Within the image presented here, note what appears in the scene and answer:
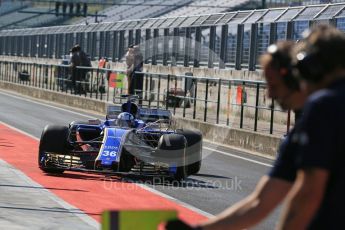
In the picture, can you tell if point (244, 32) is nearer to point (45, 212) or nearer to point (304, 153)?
point (45, 212)

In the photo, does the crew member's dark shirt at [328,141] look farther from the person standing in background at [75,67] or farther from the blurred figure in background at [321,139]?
the person standing in background at [75,67]

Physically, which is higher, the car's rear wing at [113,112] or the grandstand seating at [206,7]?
the grandstand seating at [206,7]

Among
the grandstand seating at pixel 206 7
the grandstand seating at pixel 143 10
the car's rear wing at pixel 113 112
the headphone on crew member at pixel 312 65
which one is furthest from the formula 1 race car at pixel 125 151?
the grandstand seating at pixel 143 10

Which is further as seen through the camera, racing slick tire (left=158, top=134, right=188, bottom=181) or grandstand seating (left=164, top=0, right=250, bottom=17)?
grandstand seating (left=164, top=0, right=250, bottom=17)

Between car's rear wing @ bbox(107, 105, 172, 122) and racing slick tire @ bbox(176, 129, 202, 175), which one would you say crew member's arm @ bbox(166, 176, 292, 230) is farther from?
car's rear wing @ bbox(107, 105, 172, 122)

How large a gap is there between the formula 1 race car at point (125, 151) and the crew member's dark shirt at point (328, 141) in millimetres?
10074

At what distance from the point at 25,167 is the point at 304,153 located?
1175 centimetres

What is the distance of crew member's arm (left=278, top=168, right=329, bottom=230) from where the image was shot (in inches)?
162

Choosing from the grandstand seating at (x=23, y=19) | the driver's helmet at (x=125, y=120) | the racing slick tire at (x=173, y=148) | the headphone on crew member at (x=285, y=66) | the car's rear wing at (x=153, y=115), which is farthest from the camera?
the grandstand seating at (x=23, y=19)

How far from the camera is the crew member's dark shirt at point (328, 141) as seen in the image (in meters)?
4.07

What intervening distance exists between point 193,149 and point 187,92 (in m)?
13.8

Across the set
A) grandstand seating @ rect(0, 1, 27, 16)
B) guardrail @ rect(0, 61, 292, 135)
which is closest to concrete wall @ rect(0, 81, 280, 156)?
guardrail @ rect(0, 61, 292, 135)

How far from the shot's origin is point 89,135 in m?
15.4

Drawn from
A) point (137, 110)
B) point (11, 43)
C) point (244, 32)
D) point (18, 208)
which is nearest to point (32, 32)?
point (11, 43)
